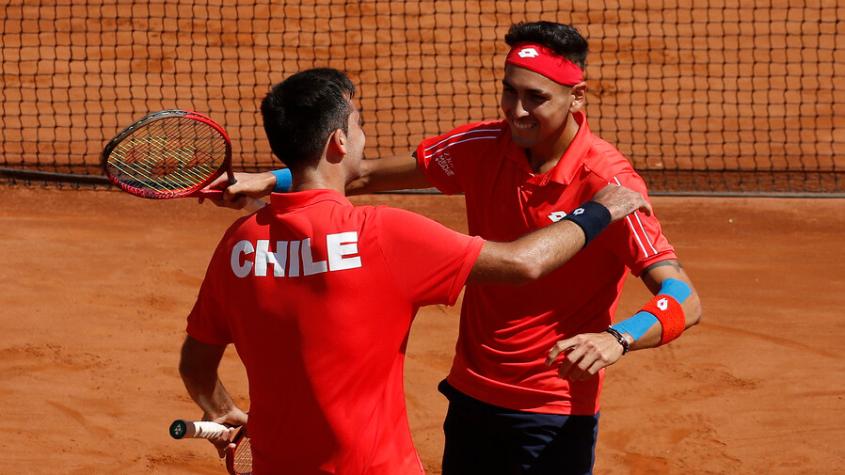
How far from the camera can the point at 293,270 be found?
12.9 feet

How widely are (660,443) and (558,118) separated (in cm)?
346

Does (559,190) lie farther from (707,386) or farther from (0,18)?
(0,18)

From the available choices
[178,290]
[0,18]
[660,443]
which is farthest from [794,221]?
[0,18]

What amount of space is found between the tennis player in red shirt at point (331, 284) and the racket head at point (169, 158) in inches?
42.1

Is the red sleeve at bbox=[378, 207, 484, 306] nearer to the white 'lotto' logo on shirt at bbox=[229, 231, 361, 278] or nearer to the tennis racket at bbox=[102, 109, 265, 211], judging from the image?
the white 'lotto' logo on shirt at bbox=[229, 231, 361, 278]

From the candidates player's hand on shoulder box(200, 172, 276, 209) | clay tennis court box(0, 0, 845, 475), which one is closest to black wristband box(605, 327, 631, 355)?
player's hand on shoulder box(200, 172, 276, 209)

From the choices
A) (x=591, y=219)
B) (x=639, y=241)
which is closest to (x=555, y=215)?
(x=639, y=241)

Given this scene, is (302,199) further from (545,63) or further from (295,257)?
(545,63)

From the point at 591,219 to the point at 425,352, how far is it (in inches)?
192

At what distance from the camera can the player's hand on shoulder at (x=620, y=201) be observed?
4371mm

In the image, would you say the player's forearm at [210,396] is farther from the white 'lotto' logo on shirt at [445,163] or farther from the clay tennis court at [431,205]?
the clay tennis court at [431,205]

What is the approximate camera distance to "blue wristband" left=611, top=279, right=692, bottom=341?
4.48m

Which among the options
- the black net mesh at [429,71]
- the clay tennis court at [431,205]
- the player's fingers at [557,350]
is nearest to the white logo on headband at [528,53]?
the player's fingers at [557,350]

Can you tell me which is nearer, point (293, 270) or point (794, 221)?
point (293, 270)
